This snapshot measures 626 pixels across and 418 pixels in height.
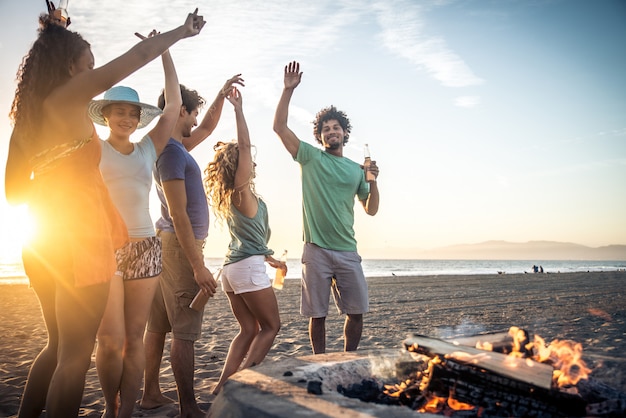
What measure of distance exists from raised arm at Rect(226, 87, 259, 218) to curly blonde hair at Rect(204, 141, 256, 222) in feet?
0.10

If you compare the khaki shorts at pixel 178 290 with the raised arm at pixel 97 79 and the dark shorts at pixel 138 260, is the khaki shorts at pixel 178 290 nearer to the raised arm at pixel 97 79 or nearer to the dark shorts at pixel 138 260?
the dark shorts at pixel 138 260

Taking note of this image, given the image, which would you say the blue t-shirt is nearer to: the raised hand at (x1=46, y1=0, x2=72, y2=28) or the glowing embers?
the raised hand at (x1=46, y1=0, x2=72, y2=28)

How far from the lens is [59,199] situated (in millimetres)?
2018

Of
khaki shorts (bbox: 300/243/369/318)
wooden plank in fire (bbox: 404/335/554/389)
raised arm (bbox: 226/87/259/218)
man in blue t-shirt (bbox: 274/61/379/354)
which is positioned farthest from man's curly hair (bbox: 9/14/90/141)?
khaki shorts (bbox: 300/243/369/318)

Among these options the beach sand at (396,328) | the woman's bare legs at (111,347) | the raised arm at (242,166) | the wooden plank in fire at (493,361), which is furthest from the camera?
the beach sand at (396,328)

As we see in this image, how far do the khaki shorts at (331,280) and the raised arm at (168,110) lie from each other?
1.71m

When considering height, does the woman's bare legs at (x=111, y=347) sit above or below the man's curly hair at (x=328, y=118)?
below

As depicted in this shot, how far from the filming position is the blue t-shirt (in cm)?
310

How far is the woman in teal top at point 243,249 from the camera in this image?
343 cm

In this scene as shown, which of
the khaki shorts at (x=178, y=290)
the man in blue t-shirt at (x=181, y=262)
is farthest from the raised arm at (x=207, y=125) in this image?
the khaki shorts at (x=178, y=290)

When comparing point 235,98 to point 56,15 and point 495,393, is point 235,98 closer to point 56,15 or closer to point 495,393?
point 56,15

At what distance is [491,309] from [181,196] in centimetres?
925

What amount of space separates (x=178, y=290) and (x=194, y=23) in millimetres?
1888

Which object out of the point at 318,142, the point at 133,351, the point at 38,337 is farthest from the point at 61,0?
the point at 38,337
